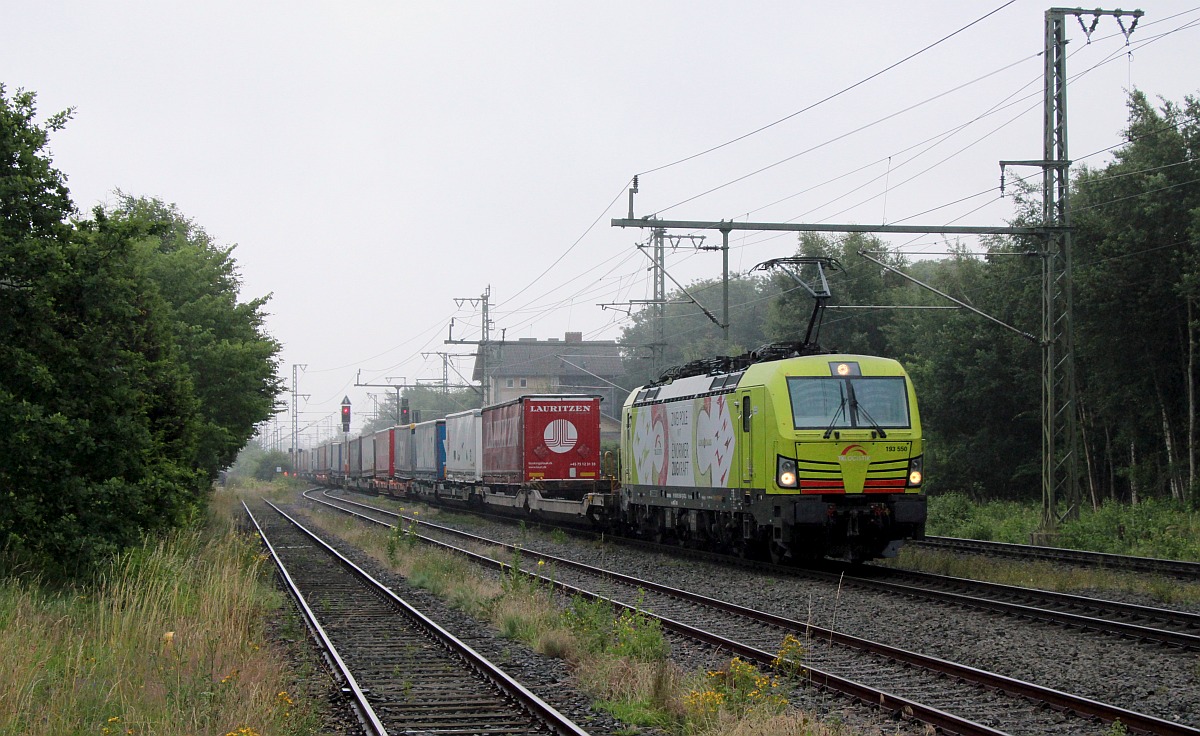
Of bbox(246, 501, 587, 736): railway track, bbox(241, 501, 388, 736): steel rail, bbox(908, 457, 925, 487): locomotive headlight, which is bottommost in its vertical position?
bbox(246, 501, 587, 736): railway track

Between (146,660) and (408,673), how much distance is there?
222 cm

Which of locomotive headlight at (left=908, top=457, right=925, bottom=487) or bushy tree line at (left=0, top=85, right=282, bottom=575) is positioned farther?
locomotive headlight at (left=908, top=457, right=925, bottom=487)

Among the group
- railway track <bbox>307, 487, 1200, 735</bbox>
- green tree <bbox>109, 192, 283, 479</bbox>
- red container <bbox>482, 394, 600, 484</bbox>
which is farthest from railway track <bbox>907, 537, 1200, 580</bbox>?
green tree <bbox>109, 192, 283, 479</bbox>

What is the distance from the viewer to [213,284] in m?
30.8

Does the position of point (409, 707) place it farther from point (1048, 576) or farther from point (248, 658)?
point (1048, 576)

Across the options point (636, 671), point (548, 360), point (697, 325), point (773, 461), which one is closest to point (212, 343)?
point (773, 461)

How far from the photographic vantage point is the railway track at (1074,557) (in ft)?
55.1

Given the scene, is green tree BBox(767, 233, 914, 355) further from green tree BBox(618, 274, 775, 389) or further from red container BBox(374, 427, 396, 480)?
green tree BBox(618, 274, 775, 389)

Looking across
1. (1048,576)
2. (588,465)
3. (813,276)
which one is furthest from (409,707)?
(813,276)

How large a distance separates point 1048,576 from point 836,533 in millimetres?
2980

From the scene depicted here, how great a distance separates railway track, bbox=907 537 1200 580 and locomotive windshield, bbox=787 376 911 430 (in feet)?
13.5

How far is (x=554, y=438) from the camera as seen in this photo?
29938mm

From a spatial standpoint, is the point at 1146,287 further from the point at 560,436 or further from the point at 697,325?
the point at 697,325

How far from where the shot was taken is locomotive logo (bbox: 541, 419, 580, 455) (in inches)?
1176
